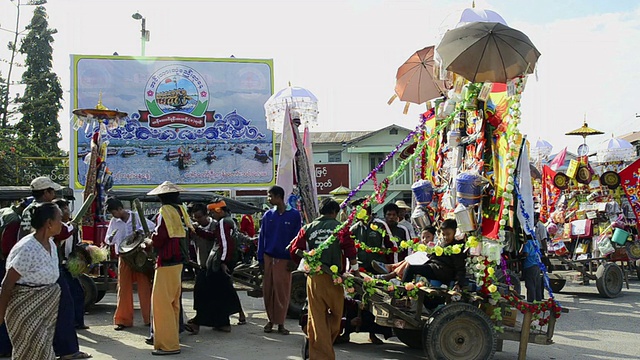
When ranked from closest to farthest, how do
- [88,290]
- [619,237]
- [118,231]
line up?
[118,231]
[88,290]
[619,237]

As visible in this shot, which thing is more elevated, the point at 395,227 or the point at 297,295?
the point at 395,227

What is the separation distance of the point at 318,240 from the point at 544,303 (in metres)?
2.46

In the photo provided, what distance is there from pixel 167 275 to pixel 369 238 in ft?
8.73

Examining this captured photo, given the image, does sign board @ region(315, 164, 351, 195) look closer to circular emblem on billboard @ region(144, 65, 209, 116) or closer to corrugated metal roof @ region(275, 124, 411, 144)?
corrugated metal roof @ region(275, 124, 411, 144)

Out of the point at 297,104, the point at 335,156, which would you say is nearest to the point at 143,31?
the point at 335,156

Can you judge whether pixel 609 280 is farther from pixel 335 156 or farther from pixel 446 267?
pixel 335 156

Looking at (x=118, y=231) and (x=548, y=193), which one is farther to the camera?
(x=548, y=193)

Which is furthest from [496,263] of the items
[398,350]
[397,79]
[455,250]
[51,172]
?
[51,172]

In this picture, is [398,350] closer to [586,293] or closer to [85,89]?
[586,293]

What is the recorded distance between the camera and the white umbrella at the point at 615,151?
17.8m

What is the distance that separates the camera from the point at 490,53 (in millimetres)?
7367

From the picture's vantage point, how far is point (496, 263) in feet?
23.3

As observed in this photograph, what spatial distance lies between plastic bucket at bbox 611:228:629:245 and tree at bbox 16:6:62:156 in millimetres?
31044

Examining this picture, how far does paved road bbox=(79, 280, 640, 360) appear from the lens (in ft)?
25.6
